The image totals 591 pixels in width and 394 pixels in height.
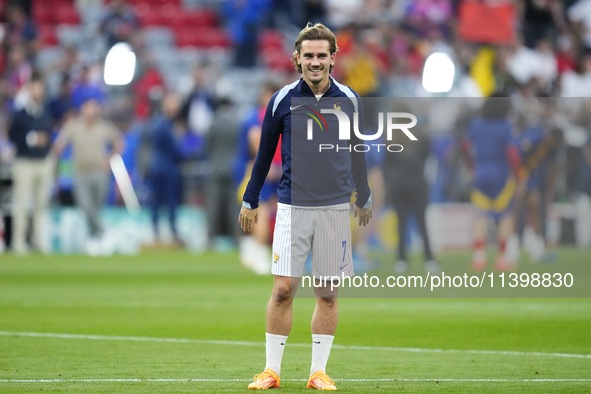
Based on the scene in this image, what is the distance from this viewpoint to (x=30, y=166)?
18.3 metres

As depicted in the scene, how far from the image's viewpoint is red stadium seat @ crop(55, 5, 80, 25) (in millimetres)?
25438

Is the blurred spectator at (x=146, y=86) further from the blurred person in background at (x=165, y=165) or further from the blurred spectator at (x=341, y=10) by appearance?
the blurred spectator at (x=341, y=10)

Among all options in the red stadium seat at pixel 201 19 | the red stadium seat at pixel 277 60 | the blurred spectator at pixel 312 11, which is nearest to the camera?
the red stadium seat at pixel 277 60

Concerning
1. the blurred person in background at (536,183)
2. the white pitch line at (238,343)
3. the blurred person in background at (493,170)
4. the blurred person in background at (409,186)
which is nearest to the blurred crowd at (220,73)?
the blurred person in background at (536,183)

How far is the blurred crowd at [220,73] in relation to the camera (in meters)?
18.8

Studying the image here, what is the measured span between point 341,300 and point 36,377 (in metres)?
6.23

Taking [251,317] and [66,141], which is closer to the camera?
[251,317]

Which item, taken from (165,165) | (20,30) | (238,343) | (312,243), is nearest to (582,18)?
(165,165)

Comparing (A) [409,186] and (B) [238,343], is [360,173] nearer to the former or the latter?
(B) [238,343]

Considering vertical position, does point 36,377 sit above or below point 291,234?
below

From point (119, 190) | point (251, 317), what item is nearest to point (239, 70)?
point (119, 190)

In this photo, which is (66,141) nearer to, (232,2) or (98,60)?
(98,60)

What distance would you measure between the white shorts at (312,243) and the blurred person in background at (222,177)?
11.5 m

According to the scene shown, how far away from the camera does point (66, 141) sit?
724 inches
